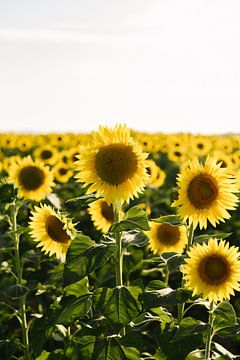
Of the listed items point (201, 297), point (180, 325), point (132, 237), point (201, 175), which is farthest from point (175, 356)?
point (201, 175)

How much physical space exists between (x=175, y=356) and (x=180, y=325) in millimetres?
151

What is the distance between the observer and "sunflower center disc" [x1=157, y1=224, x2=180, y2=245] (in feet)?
13.9

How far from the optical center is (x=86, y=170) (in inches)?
118

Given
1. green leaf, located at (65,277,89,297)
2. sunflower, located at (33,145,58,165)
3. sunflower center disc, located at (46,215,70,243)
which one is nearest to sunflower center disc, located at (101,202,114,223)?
sunflower center disc, located at (46,215,70,243)

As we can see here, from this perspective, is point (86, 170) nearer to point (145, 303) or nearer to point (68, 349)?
point (145, 303)

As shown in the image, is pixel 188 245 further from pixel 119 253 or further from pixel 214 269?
pixel 119 253

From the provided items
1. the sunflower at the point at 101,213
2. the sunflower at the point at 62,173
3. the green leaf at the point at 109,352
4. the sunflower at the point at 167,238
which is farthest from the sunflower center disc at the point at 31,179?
the sunflower at the point at 62,173

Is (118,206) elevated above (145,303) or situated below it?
above

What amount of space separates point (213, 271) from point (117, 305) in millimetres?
569

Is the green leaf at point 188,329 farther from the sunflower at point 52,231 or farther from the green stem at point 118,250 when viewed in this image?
the sunflower at point 52,231

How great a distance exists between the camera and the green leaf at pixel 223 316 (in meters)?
2.84

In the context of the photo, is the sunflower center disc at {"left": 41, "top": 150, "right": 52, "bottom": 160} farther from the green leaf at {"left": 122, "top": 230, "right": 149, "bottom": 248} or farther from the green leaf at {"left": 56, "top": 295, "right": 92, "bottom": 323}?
the green leaf at {"left": 56, "top": 295, "right": 92, "bottom": 323}

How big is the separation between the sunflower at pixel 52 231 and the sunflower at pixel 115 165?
42 cm

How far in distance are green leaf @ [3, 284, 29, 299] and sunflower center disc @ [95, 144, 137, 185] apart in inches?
41.1
